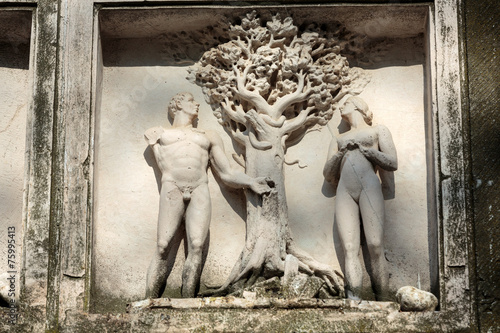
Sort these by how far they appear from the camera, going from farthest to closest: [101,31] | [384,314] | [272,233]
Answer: [101,31] → [272,233] → [384,314]

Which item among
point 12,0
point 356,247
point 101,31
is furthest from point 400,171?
point 12,0

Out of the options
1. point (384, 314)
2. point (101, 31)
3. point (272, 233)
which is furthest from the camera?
point (101, 31)

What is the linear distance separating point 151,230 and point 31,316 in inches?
44.8

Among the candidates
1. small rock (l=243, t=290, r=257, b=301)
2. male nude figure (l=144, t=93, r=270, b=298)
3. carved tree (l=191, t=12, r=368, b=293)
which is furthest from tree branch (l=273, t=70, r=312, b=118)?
small rock (l=243, t=290, r=257, b=301)

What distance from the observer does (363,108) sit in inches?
307

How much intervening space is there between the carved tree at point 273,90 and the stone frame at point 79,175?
16.0 inches

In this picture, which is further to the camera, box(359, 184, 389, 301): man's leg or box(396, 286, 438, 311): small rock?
box(359, 184, 389, 301): man's leg

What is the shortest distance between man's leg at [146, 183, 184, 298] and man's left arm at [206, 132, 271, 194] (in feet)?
1.21

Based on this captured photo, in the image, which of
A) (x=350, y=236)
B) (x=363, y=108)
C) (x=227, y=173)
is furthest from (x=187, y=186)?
(x=363, y=108)

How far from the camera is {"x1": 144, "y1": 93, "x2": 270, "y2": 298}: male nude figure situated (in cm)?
747

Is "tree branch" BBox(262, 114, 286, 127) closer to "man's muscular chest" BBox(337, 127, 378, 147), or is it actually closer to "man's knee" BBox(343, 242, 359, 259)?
"man's muscular chest" BBox(337, 127, 378, 147)

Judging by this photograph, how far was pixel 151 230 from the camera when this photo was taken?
7.75m

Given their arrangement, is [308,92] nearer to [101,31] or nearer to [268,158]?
[268,158]

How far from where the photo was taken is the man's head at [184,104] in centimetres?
788
